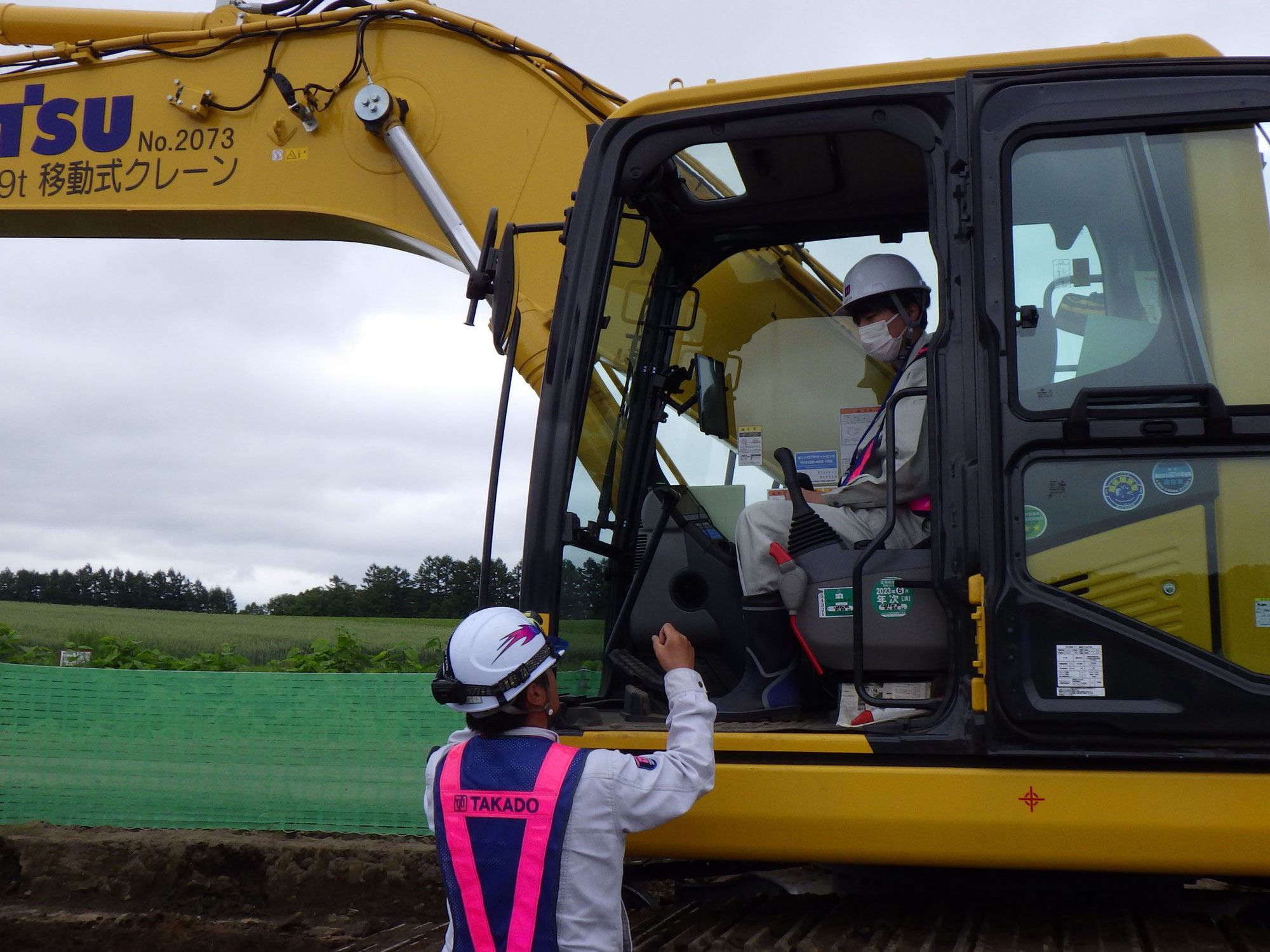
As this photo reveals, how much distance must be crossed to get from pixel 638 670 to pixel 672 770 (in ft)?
4.16

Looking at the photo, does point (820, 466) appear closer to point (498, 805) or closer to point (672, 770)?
point (672, 770)

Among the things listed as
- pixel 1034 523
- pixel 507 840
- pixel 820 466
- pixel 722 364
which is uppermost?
pixel 722 364

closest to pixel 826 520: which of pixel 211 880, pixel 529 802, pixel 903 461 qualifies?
pixel 903 461

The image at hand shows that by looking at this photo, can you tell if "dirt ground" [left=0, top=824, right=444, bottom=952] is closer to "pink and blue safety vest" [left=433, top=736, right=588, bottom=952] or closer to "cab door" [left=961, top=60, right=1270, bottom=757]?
"pink and blue safety vest" [left=433, top=736, right=588, bottom=952]

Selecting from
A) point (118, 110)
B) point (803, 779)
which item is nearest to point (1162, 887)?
point (803, 779)

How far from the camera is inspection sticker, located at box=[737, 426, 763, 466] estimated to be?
14.2 ft

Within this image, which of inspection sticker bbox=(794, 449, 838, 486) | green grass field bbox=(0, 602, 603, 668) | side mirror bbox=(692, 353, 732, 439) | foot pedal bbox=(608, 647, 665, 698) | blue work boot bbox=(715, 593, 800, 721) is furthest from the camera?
green grass field bbox=(0, 602, 603, 668)

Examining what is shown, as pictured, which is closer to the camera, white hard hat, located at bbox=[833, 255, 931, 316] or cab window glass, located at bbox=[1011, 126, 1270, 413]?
cab window glass, located at bbox=[1011, 126, 1270, 413]

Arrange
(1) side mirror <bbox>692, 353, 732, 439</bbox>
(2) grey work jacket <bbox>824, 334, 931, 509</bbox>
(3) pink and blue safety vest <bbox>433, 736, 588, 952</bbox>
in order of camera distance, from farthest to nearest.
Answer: (1) side mirror <bbox>692, 353, 732, 439</bbox> < (2) grey work jacket <bbox>824, 334, 931, 509</bbox> < (3) pink and blue safety vest <bbox>433, 736, 588, 952</bbox>

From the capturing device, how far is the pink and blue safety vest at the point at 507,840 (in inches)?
92.9

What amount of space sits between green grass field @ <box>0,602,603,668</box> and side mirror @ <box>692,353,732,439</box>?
965 mm

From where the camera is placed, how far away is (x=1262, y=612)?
100 inches

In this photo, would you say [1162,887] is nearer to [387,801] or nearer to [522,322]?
[522,322]

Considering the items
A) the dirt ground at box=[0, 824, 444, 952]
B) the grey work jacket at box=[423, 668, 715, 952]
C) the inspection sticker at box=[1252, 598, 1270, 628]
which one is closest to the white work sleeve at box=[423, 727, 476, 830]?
the grey work jacket at box=[423, 668, 715, 952]
